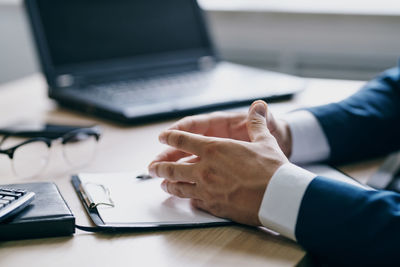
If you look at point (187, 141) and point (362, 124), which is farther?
point (362, 124)

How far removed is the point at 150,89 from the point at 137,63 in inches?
5.6

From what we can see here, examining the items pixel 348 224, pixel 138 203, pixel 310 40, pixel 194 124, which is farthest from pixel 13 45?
pixel 348 224

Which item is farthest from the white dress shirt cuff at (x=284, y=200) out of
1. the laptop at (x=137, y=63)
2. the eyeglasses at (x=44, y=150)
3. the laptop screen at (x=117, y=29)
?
the laptop screen at (x=117, y=29)

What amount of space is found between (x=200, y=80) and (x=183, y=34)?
0.65ft

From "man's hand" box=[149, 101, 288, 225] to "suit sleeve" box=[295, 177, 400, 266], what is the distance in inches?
2.8

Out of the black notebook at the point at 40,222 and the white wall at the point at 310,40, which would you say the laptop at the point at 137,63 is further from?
the white wall at the point at 310,40

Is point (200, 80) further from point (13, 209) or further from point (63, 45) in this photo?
point (13, 209)

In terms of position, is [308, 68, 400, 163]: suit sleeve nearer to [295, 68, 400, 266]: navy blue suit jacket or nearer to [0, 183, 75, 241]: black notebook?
[295, 68, 400, 266]: navy blue suit jacket

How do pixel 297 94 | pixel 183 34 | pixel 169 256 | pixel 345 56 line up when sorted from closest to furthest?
pixel 169 256 < pixel 297 94 < pixel 183 34 < pixel 345 56

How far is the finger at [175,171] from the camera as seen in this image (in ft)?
2.39

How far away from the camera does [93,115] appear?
45.8 inches

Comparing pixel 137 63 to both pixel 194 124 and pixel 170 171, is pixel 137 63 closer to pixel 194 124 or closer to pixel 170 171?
pixel 194 124

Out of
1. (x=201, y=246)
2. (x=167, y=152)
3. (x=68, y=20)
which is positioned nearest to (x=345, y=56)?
(x=68, y=20)

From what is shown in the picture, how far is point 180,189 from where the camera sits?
74 cm
